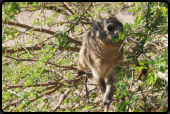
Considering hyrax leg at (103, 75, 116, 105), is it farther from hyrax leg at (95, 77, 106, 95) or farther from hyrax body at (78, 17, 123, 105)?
hyrax leg at (95, 77, 106, 95)

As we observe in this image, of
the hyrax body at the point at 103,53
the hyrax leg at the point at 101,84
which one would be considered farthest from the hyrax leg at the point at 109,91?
the hyrax leg at the point at 101,84

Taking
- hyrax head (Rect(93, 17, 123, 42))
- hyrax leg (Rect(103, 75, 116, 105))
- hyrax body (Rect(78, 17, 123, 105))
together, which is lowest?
hyrax leg (Rect(103, 75, 116, 105))

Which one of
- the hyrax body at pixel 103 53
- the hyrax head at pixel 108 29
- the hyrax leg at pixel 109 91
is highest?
the hyrax head at pixel 108 29

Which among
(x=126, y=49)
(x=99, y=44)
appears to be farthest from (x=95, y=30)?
(x=126, y=49)

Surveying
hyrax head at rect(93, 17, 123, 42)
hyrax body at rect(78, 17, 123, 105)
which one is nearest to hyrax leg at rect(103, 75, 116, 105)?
hyrax body at rect(78, 17, 123, 105)

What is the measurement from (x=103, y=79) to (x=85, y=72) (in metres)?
0.44

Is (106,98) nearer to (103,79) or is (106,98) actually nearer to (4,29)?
(103,79)

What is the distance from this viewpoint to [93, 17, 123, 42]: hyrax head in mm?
2861

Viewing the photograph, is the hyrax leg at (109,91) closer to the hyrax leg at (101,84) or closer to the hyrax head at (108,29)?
the hyrax leg at (101,84)

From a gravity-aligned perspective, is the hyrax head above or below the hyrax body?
above

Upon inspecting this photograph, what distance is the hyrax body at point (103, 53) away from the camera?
2.92m

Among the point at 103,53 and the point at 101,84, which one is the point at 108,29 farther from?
the point at 101,84

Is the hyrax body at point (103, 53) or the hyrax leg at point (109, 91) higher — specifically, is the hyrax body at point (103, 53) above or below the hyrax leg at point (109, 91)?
above

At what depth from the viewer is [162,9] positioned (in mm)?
1740
